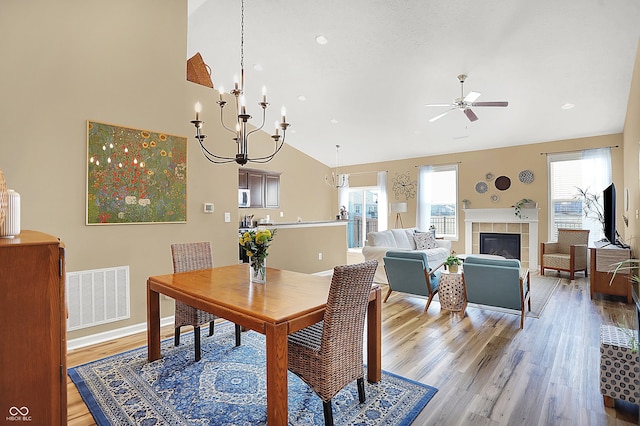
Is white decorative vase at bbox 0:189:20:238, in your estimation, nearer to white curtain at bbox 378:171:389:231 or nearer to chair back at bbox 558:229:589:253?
chair back at bbox 558:229:589:253

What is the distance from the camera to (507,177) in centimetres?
730

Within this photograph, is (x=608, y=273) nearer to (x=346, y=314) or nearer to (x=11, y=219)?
(x=346, y=314)

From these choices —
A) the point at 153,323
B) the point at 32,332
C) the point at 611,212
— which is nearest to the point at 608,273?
the point at 611,212

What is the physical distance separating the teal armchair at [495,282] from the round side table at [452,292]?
0.24 m

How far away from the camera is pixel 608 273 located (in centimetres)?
458

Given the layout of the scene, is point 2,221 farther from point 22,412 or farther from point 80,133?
point 80,133

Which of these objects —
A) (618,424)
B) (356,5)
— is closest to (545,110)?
(356,5)

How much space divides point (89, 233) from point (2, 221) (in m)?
2.11

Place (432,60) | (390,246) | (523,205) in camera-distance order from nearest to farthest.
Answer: (432,60) < (390,246) < (523,205)

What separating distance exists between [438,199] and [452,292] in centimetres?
463

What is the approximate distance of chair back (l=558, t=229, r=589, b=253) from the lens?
20.6 ft

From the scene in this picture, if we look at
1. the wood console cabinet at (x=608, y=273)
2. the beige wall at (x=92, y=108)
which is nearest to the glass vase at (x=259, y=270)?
the beige wall at (x=92, y=108)

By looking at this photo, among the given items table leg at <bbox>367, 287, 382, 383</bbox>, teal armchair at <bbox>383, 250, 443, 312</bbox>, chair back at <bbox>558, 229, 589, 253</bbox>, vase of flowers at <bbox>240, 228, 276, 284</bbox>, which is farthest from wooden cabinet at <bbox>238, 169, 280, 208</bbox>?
chair back at <bbox>558, 229, 589, 253</bbox>

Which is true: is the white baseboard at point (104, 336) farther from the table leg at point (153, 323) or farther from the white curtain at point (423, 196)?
the white curtain at point (423, 196)
